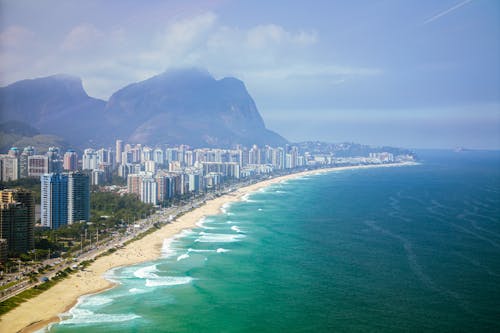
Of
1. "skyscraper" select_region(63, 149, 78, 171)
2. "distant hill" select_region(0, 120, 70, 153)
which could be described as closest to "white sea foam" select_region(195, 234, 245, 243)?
"skyscraper" select_region(63, 149, 78, 171)

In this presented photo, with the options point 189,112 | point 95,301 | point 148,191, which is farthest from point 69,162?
point 189,112

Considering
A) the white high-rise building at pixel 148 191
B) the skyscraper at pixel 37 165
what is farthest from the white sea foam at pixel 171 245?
the skyscraper at pixel 37 165

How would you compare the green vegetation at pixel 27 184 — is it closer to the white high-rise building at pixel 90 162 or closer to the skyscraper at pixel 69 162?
the skyscraper at pixel 69 162

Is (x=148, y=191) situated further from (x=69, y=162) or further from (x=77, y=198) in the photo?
(x=69, y=162)

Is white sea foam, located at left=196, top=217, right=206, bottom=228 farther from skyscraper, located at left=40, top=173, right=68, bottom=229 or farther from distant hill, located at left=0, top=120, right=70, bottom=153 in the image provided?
distant hill, located at left=0, top=120, right=70, bottom=153

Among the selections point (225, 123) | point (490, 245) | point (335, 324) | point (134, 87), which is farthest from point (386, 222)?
point (134, 87)
